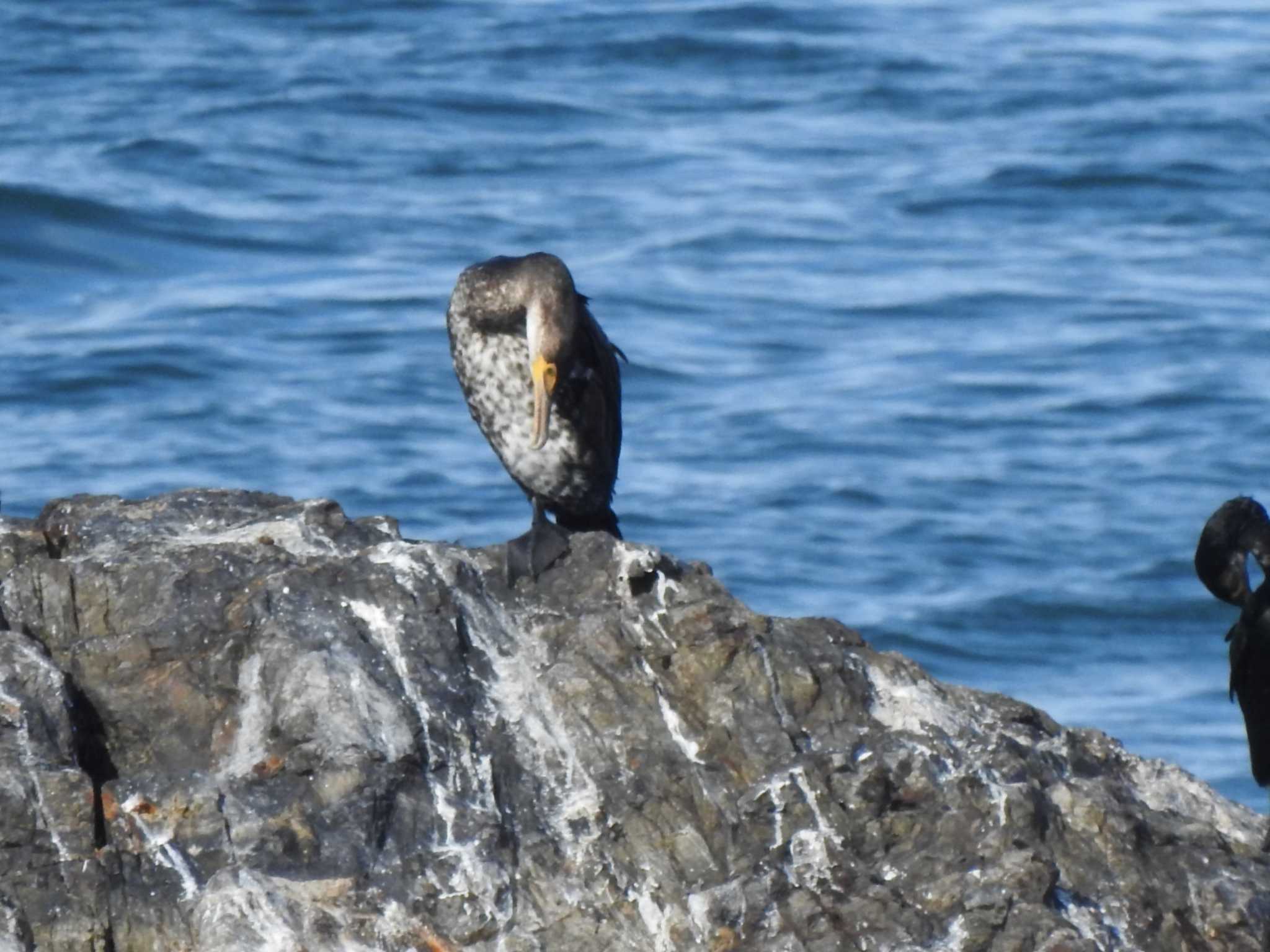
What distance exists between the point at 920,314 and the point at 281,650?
12582mm

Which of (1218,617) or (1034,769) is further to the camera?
(1218,617)

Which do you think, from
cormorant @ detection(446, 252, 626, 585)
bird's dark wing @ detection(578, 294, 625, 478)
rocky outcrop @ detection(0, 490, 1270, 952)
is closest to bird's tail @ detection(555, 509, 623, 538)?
cormorant @ detection(446, 252, 626, 585)

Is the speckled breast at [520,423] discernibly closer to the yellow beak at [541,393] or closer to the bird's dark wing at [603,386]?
the bird's dark wing at [603,386]

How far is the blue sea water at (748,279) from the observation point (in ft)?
39.7

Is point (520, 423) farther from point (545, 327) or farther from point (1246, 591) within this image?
point (1246, 591)

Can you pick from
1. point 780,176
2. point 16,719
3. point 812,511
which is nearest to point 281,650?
point 16,719

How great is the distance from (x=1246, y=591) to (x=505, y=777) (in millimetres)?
2261

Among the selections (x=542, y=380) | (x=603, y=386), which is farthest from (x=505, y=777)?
(x=603, y=386)

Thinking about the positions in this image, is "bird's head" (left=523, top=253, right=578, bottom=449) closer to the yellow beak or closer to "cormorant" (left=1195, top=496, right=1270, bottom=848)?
the yellow beak

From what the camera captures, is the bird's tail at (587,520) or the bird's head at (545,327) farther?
the bird's tail at (587,520)

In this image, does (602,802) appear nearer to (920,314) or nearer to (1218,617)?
(1218,617)

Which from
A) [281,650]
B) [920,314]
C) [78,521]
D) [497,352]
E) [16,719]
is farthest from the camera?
[920,314]

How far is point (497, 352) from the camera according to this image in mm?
5410

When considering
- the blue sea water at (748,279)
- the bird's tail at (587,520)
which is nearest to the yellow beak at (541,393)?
the bird's tail at (587,520)
